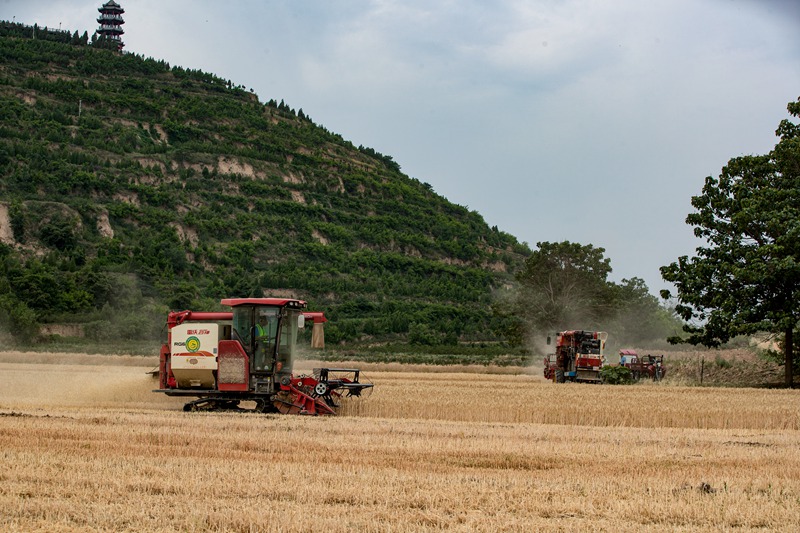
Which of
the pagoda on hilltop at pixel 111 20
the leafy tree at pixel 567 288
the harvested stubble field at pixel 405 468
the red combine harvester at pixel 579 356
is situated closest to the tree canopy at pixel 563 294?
the leafy tree at pixel 567 288

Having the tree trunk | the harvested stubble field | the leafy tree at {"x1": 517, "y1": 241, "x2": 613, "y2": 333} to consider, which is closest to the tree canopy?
the leafy tree at {"x1": 517, "y1": 241, "x2": 613, "y2": 333}

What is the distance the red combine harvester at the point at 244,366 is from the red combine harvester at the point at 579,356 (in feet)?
70.2

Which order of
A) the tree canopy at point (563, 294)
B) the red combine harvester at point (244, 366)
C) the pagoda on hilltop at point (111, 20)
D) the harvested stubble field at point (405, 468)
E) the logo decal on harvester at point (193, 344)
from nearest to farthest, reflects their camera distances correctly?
the harvested stubble field at point (405, 468) → the red combine harvester at point (244, 366) → the logo decal on harvester at point (193, 344) → the tree canopy at point (563, 294) → the pagoda on hilltop at point (111, 20)

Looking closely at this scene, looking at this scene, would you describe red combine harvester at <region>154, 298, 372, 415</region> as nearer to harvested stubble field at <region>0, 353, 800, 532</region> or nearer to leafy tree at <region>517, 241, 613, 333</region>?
harvested stubble field at <region>0, 353, 800, 532</region>

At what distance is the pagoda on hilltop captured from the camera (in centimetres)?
15125

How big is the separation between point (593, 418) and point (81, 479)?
1408 cm

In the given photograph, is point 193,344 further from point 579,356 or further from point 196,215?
point 196,215

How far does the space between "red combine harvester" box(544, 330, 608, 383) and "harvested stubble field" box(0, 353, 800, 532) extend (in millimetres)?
Result: 18562

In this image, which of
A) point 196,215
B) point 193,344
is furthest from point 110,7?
point 193,344

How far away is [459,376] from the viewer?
4600 centimetres

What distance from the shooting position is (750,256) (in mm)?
39969

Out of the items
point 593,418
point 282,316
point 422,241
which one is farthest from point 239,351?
point 422,241

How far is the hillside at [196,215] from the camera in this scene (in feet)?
261

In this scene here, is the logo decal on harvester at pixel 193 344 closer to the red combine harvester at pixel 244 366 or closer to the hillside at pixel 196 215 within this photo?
the red combine harvester at pixel 244 366
